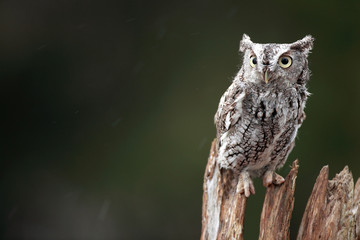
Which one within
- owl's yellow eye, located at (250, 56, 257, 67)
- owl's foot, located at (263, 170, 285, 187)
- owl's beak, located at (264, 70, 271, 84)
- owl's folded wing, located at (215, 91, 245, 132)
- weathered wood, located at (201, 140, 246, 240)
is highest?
owl's yellow eye, located at (250, 56, 257, 67)

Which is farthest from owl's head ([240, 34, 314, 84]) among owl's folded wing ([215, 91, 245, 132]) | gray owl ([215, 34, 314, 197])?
owl's folded wing ([215, 91, 245, 132])

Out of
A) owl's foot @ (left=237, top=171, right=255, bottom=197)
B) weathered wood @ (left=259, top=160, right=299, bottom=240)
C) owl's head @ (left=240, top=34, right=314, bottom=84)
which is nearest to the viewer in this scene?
owl's head @ (left=240, top=34, right=314, bottom=84)

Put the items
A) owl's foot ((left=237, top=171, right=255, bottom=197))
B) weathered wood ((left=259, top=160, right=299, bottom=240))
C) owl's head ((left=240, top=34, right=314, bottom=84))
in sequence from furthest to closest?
owl's foot ((left=237, top=171, right=255, bottom=197))
weathered wood ((left=259, top=160, right=299, bottom=240))
owl's head ((left=240, top=34, right=314, bottom=84))

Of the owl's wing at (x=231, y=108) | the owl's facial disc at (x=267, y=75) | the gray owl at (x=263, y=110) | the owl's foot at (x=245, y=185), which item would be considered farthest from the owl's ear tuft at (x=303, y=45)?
the owl's foot at (x=245, y=185)

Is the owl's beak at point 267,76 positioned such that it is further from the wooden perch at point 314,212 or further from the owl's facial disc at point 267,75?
the wooden perch at point 314,212

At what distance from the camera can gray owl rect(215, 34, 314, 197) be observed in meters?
1.82

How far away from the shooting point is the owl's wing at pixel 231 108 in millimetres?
1979

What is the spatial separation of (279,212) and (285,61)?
2.03 feet

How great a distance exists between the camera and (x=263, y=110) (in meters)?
1.96

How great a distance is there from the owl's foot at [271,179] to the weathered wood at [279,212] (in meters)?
0.02

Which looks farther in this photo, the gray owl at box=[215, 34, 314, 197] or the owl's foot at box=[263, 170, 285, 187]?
the owl's foot at box=[263, 170, 285, 187]

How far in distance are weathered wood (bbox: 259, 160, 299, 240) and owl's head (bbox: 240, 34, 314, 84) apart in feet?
1.29

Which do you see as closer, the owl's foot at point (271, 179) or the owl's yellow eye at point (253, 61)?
the owl's yellow eye at point (253, 61)

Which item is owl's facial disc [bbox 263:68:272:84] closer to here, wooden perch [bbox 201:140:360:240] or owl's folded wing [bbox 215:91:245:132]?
owl's folded wing [bbox 215:91:245:132]
